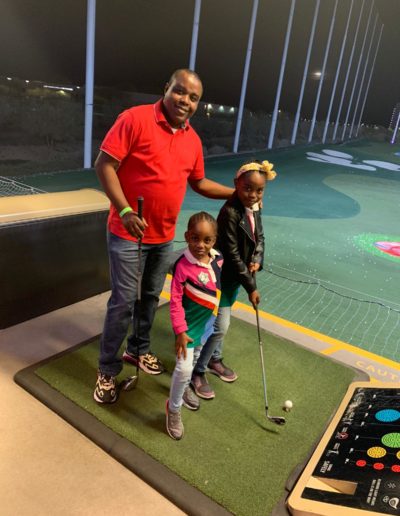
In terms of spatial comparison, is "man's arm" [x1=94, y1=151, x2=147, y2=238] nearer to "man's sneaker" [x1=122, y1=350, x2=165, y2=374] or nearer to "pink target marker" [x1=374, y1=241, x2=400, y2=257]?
"man's sneaker" [x1=122, y1=350, x2=165, y2=374]

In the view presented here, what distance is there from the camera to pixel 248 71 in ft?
45.7

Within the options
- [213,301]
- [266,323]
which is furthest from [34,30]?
[213,301]

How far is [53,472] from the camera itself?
2133 mm

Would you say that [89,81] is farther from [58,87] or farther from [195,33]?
[195,33]

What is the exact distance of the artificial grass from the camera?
7.13 feet

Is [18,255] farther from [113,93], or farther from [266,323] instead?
[113,93]

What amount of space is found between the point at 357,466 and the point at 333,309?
2.47 metres

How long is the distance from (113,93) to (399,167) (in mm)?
13747

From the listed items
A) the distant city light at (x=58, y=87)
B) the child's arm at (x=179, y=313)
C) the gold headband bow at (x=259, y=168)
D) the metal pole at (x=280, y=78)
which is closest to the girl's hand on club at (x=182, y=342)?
the child's arm at (x=179, y=313)

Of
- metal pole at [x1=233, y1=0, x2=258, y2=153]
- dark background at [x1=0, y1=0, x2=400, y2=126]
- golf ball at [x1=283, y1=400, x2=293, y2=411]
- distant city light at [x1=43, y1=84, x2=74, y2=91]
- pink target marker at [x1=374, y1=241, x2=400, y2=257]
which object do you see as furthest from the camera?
metal pole at [x1=233, y1=0, x2=258, y2=153]

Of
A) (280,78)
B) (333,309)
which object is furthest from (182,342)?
(280,78)

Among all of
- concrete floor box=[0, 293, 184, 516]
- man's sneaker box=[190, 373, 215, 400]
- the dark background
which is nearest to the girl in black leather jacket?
man's sneaker box=[190, 373, 215, 400]

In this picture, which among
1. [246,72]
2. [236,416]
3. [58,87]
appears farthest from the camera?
[246,72]

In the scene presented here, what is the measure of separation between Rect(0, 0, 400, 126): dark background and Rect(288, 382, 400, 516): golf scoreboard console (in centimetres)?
773
